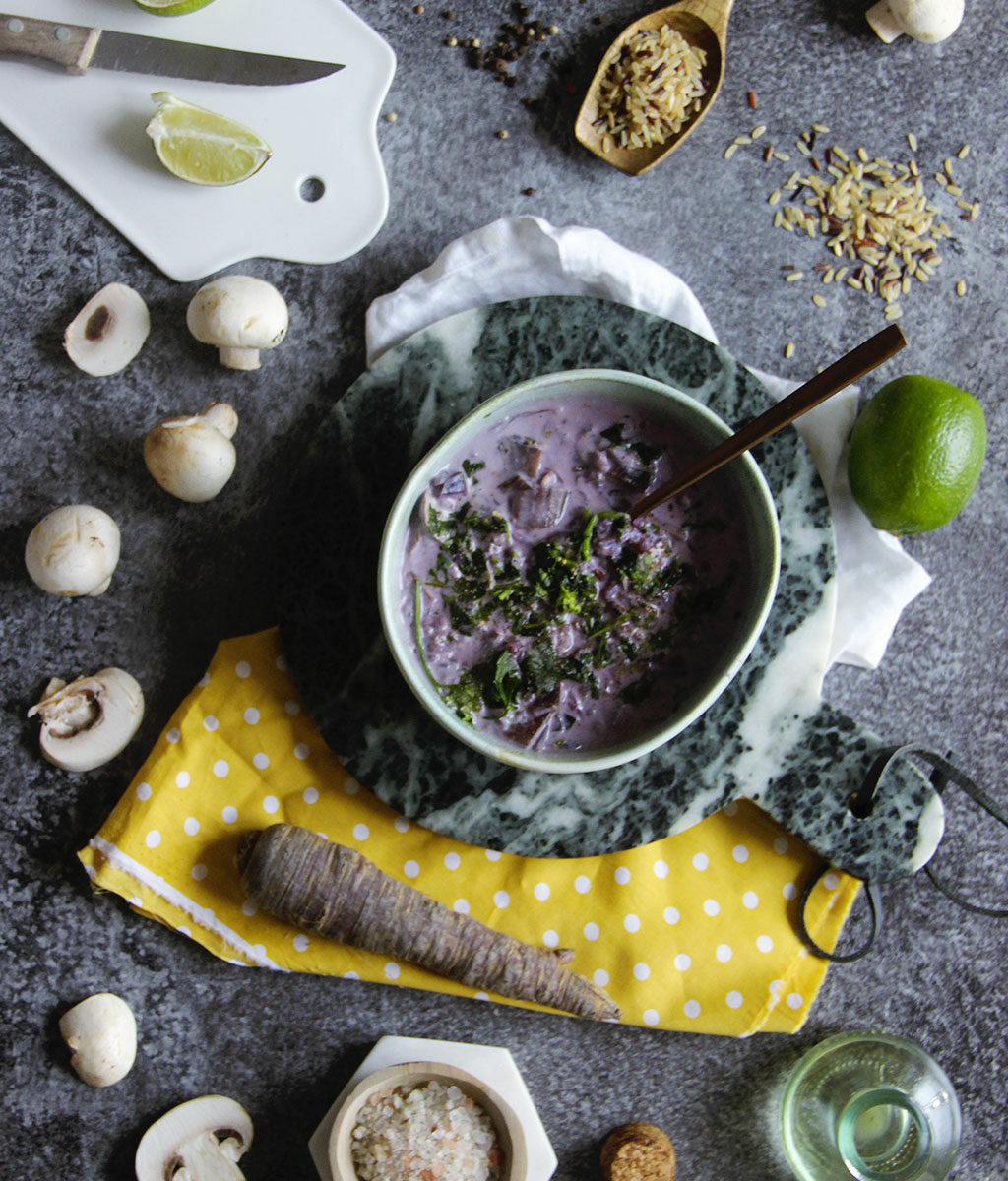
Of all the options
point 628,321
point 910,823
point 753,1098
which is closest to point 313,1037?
point 753,1098

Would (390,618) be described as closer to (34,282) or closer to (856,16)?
(34,282)

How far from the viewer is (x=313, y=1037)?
1.77 metres

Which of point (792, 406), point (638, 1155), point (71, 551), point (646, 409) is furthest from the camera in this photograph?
point (638, 1155)

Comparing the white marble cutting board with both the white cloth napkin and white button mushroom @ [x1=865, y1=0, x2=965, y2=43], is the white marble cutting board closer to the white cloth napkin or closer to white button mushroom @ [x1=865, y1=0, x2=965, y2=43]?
the white cloth napkin

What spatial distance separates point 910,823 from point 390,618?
915mm

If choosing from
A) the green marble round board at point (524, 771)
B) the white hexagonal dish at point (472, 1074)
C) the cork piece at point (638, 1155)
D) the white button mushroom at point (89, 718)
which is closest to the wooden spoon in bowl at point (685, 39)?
the green marble round board at point (524, 771)

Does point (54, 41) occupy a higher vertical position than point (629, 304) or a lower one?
lower

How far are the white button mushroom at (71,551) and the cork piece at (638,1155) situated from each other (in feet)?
4.10

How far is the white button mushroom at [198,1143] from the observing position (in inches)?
68.2

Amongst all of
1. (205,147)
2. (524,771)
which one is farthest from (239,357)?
(524,771)

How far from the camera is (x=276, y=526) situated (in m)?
1.76

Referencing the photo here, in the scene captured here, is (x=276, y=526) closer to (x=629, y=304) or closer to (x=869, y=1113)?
(x=629, y=304)

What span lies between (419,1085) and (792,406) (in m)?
A: 1.21

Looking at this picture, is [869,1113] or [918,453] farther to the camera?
[869,1113]
